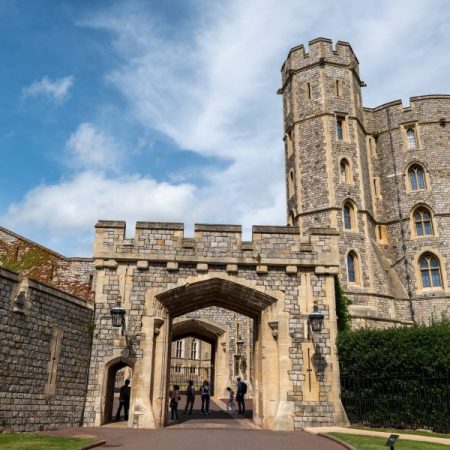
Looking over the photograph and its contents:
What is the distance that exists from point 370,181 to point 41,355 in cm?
2275

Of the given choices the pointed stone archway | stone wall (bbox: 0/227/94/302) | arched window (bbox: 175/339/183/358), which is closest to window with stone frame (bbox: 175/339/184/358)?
arched window (bbox: 175/339/183/358)

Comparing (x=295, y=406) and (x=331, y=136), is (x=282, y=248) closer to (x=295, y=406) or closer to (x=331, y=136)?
(x=295, y=406)

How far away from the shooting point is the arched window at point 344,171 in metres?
25.9

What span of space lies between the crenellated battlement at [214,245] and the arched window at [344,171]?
42.4 ft

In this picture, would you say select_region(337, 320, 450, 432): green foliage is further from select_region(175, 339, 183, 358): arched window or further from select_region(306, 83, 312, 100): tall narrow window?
select_region(175, 339, 183, 358): arched window


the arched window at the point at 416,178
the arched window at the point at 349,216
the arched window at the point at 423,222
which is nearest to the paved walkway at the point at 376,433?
the arched window at the point at 349,216

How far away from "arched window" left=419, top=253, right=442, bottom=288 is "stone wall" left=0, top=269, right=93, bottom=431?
2028cm

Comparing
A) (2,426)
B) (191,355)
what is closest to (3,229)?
(2,426)

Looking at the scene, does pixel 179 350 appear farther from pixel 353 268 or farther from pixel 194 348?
pixel 353 268

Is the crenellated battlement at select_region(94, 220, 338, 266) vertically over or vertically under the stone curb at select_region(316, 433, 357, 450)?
over

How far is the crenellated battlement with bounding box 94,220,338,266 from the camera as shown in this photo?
1323 cm

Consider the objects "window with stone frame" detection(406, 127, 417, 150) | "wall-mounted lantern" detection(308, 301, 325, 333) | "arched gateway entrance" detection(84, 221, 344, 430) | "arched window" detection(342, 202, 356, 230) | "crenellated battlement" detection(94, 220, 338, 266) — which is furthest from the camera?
"window with stone frame" detection(406, 127, 417, 150)

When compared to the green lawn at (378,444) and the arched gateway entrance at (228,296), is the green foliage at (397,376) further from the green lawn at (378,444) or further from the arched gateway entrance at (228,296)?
the green lawn at (378,444)

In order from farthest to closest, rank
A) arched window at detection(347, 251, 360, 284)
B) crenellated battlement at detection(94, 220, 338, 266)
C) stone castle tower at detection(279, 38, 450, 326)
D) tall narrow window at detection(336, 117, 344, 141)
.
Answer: tall narrow window at detection(336, 117, 344, 141), stone castle tower at detection(279, 38, 450, 326), arched window at detection(347, 251, 360, 284), crenellated battlement at detection(94, 220, 338, 266)
